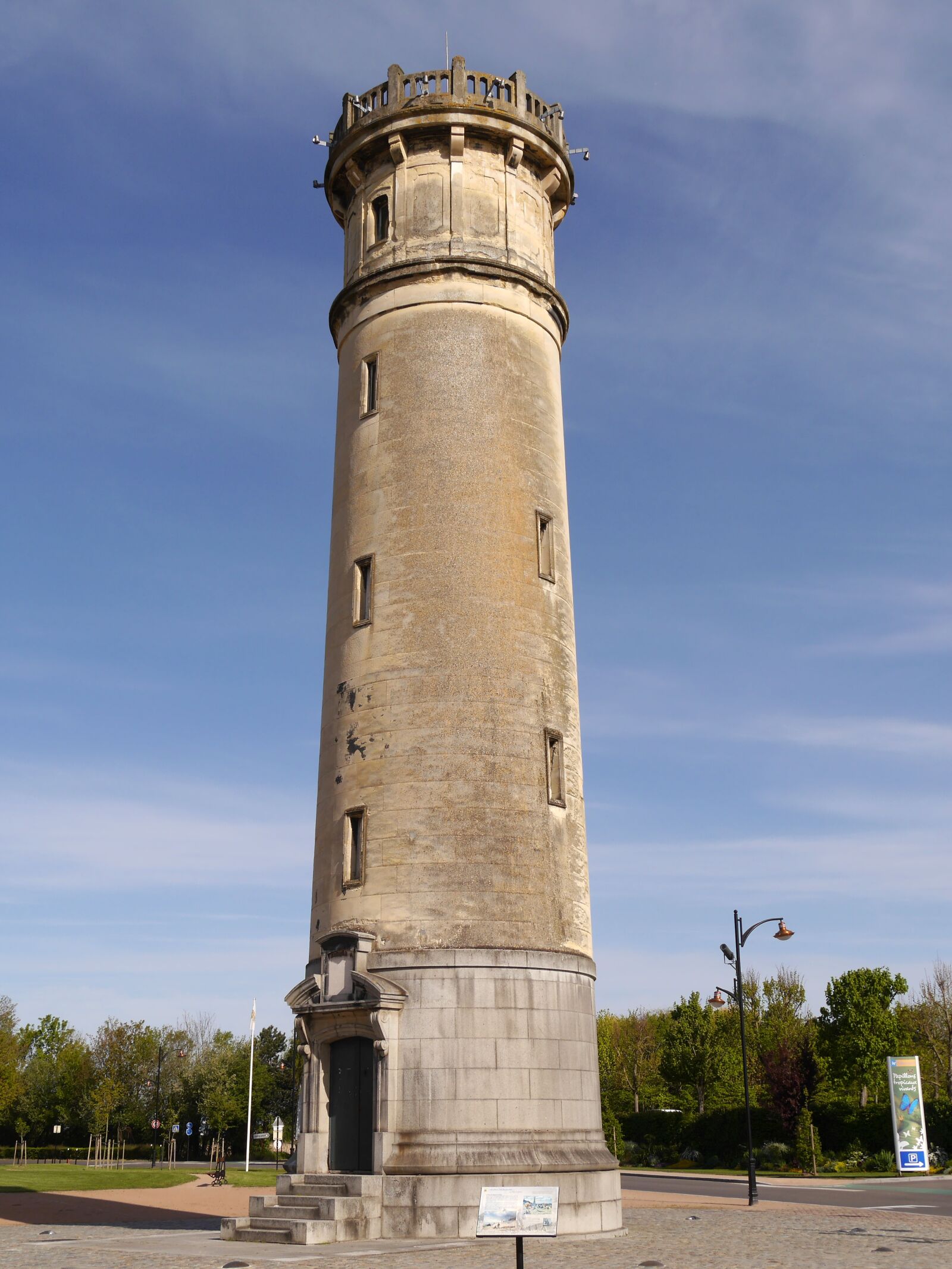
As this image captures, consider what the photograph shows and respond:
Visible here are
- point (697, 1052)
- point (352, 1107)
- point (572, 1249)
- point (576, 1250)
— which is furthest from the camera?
point (697, 1052)

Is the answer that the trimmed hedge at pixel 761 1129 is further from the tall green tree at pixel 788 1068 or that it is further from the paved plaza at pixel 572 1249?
the paved plaza at pixel 572 1249

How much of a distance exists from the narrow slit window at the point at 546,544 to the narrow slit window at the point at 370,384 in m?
4.93

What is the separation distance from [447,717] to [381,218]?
44.7 feet

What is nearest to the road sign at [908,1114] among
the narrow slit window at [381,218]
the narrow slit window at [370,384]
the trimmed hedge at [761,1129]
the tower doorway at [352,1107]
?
the trimmed hedge at [761,1129]

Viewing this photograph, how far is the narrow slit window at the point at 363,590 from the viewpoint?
26.8 m

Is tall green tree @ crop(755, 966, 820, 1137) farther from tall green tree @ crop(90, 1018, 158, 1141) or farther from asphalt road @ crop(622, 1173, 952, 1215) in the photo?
tall green tree @ crop(90, 1018, 158, 1141)

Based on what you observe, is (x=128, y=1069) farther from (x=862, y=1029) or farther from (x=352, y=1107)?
(x=352, y=1107)

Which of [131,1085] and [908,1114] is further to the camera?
[131,1085]

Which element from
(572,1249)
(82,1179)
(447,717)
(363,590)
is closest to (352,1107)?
(572,1249)

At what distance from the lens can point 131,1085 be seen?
3273 inches

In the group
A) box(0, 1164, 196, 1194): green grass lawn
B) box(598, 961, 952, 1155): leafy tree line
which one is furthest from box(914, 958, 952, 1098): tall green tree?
box(0, 1164, 196, 1194): green grass lawn

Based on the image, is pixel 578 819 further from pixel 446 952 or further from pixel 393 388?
pixel 393 388

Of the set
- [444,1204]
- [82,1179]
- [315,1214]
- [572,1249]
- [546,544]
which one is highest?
[546,544]

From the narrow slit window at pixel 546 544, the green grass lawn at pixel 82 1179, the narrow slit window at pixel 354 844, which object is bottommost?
the green grass lawn at pixel 82 1179
